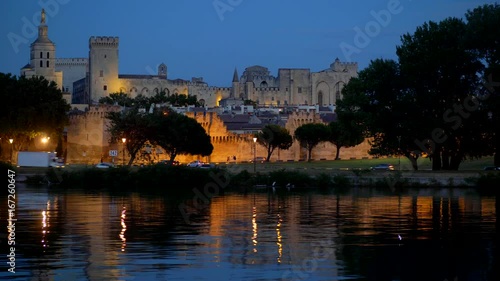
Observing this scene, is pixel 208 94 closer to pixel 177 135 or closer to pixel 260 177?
pixel 177 135

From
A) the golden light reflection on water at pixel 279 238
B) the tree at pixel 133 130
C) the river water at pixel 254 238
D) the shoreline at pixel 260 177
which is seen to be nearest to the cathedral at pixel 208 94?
the tree at pixel 133 130

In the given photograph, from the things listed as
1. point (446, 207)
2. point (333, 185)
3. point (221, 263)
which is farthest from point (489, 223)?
point (333, 185)

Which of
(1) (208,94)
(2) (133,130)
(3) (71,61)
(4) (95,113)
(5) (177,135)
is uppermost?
(3) (71,61)

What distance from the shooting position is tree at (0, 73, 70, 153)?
69.2 metres

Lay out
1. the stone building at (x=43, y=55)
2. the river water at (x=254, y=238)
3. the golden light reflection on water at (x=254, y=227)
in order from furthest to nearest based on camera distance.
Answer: the stone building at (x=43, y=55) < the golden light reflection on water at (x=254, y=227) < the river water at (x=254, y=238)

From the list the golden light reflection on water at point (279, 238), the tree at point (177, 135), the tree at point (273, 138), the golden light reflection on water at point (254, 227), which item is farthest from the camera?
the tree at point (273, 138)

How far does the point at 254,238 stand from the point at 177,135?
1646 inches

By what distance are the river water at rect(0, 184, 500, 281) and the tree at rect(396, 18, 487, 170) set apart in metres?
9.40

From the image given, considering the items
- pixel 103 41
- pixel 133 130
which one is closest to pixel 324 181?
pixel 133 130

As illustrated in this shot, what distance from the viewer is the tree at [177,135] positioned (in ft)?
232

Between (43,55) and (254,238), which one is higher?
(43,55)

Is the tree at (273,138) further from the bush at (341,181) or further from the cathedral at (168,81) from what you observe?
the cathedral at (168,81)

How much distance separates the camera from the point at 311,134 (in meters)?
85.1

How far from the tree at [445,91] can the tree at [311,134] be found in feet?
87.3
